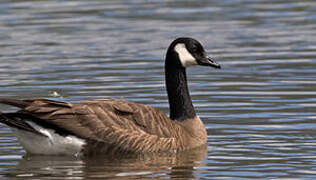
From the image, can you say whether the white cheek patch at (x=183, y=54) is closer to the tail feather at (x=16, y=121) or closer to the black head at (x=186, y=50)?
the black head at (x=186, y=50)

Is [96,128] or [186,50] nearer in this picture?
[96,128]

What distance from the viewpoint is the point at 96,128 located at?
13227mm

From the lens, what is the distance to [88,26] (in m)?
27.2

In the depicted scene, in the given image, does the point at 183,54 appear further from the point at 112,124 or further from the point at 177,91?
the point at 112,124

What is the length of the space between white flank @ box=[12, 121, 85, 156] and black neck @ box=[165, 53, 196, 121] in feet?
7.20

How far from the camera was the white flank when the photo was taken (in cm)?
1302

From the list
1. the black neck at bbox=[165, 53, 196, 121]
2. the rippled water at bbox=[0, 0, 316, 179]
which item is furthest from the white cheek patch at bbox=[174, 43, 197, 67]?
the rippled water at bbox=[0, 0, 316, 179]

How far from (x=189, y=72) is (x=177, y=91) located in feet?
18.3

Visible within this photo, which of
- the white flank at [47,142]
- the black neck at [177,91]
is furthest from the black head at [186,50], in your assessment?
the white flank at [47,142]

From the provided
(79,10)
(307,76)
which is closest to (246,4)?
(79,10)

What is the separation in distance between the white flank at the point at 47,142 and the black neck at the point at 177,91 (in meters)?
2.19

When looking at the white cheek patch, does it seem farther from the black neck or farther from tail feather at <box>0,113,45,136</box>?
tail feather at <box>0,113,45,136</box>

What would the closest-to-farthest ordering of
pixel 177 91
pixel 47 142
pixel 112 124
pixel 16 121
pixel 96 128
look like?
pixel 16 121, pixel 47 142, pixel 96 128, pixel 112 124, pixel 177 91

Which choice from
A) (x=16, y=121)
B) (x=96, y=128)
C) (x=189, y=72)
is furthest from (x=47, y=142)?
(x=189, y=72)
